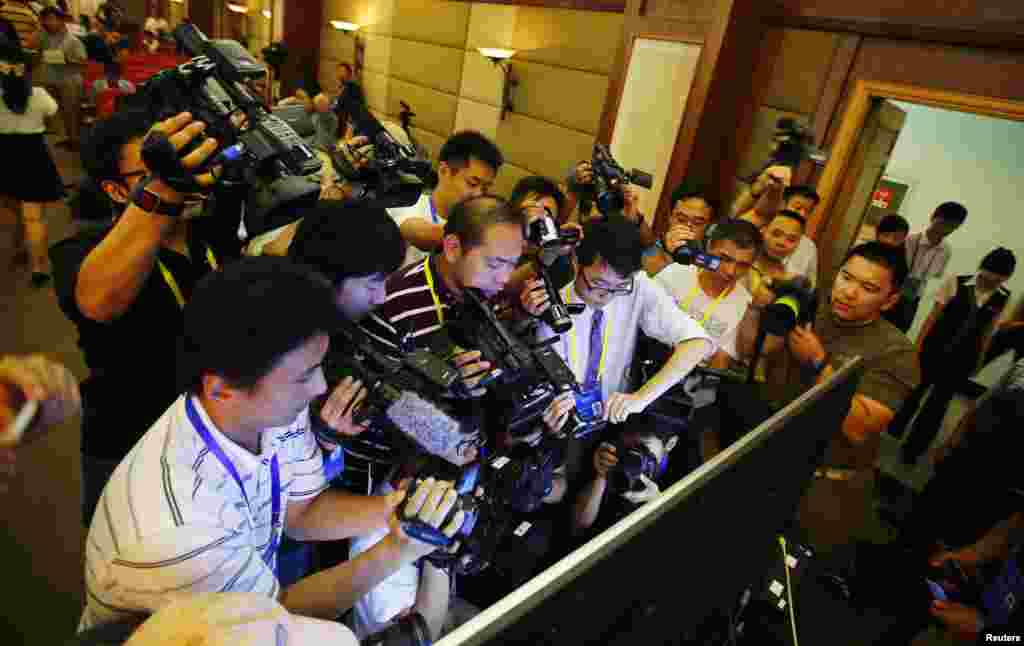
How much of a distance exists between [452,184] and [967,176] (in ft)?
17.8

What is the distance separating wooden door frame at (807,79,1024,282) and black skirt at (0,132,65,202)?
16.4ft

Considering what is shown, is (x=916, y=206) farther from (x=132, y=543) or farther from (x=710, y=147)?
(x=132, y=543)

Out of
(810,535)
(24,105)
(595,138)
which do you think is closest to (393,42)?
(595,138)

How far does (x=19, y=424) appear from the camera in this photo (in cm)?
57

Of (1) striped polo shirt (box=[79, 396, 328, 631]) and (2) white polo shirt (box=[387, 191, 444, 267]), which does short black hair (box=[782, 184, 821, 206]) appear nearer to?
(2) white polo shirt (box=[387, 191, 444, 267])

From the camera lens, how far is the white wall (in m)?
4.92

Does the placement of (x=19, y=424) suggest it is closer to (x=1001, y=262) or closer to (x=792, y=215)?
(x=792, y=215)

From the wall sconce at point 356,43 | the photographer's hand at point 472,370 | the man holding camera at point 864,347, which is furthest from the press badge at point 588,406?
the wall sconce at point 356,43

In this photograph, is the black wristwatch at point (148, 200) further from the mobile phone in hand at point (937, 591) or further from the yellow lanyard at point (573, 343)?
the mobile phone in hand at point (937, 591)

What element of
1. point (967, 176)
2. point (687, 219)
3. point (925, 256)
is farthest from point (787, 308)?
point (967, 176)

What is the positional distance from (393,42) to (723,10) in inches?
190

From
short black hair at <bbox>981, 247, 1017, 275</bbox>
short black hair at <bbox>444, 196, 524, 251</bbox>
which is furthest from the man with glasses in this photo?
short black hair at <bbox>981, 247, 1017, 275</bbox>

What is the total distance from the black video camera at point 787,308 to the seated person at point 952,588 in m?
0.97

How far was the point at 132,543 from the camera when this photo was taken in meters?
0.79
